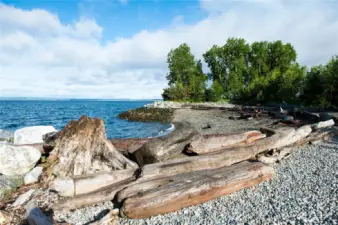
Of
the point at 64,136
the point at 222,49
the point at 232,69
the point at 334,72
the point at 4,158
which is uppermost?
the point at 222,49

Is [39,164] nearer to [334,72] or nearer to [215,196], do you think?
[215,196]

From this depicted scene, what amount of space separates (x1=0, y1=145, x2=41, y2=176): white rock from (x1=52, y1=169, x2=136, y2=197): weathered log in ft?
7.40

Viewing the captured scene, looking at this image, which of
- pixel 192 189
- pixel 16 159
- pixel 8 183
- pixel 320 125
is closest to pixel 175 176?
pixel 192 189

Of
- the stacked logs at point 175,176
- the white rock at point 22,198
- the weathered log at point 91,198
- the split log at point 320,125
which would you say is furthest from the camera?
the split log at point 320,125

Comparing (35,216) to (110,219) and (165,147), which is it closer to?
(110,219)

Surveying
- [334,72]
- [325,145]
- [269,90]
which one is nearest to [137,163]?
[325,145]

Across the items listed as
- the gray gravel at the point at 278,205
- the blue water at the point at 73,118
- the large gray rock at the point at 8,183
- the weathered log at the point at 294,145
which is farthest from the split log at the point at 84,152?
the blue water at the point at 73,118

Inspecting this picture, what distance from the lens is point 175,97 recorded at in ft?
206

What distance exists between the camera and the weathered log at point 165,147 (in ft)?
25.8

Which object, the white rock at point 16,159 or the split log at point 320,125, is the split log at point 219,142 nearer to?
the split log at point 320,125

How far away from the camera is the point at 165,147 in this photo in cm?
797

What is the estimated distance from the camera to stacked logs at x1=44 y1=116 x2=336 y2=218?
18.6 ft

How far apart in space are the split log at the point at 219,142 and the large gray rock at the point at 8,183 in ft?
17.4

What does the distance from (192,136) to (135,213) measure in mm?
3693
